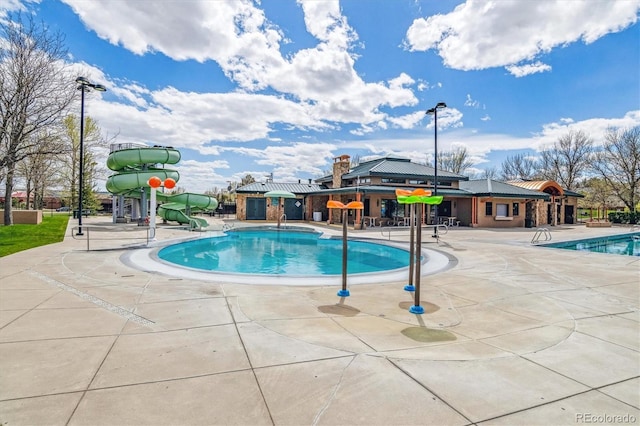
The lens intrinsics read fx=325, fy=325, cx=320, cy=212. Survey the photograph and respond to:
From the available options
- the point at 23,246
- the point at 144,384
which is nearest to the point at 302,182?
the point at 23,246

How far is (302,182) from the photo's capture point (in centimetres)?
3462

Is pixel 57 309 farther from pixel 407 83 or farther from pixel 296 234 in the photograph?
pixel 407 83

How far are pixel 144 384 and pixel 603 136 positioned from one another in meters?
48.6

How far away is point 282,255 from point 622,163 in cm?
4103

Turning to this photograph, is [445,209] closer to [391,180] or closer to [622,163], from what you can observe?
[391,180]

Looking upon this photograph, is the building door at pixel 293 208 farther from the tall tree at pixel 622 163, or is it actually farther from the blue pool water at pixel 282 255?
the tall tree at pixel 622 163

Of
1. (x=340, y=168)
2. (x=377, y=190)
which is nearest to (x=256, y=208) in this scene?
(x=340, y=168)

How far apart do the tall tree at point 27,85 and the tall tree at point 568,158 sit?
5094 cm

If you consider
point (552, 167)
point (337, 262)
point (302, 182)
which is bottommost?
point (337, 262)

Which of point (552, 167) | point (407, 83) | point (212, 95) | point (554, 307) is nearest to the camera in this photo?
point (554, 307)

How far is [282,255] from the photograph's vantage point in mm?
14086

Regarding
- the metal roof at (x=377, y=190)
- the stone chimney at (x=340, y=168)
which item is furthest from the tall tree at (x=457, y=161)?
the stone chimney at (x=340, y=168)

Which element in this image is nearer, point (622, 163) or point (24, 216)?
point (24, 216)

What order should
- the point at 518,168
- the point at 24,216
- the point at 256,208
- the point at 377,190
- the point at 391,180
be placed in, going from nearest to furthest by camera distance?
the point at 24,216 < the point at 377,190 < the point at 391,180 < the point at 256,208 < the point at 518,168
